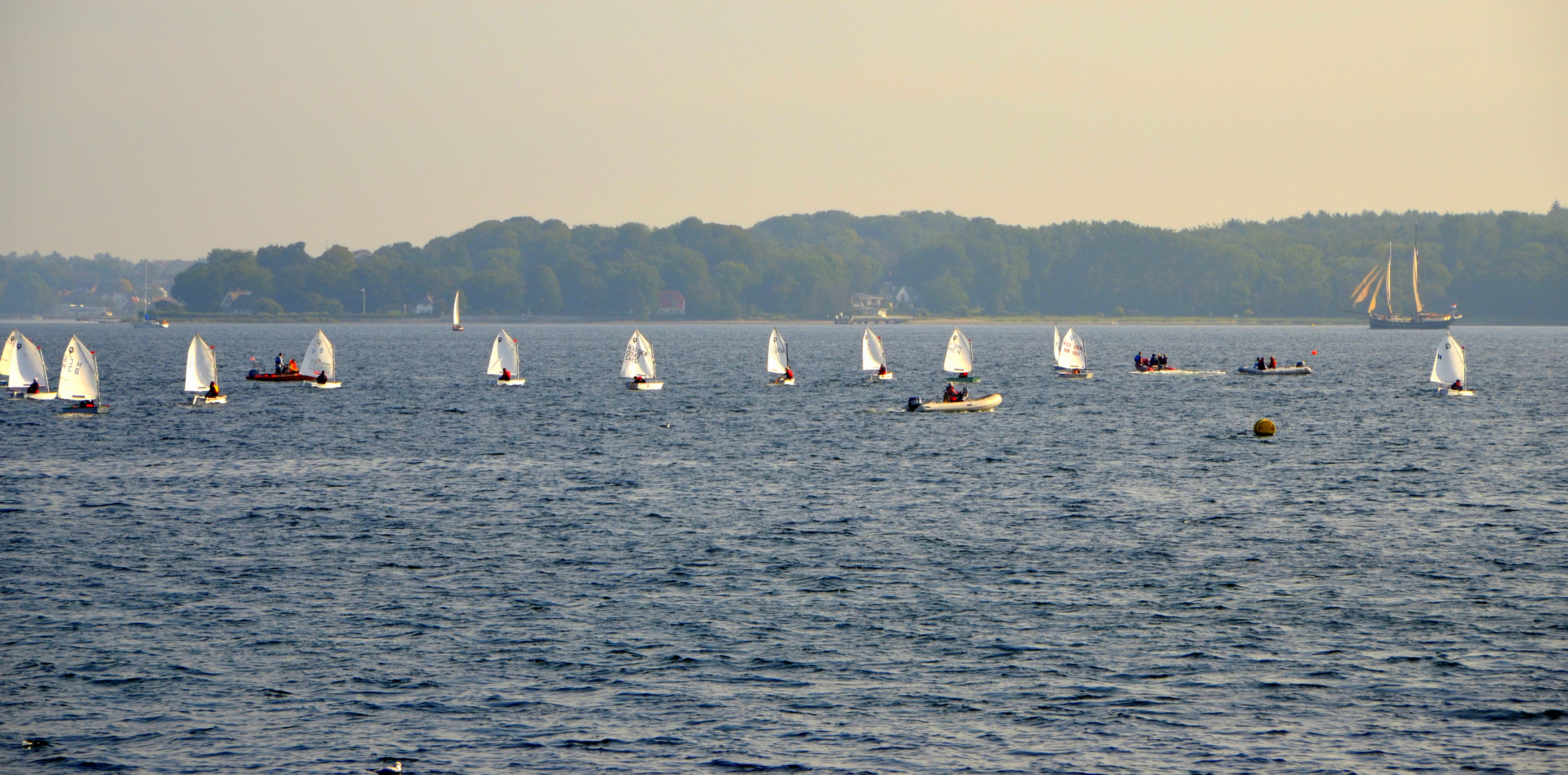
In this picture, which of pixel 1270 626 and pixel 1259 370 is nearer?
pixel 1270 626

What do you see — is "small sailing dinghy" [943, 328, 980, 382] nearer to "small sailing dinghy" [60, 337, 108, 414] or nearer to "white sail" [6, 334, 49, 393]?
"small sailing dinghy" [60, 337, 108, 414]

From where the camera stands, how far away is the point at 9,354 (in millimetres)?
105625

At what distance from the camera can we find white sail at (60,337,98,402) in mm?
93875

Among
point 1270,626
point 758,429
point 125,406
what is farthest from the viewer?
point 125,406

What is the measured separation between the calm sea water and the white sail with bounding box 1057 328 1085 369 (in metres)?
57.5

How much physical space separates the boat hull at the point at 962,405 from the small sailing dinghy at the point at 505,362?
45591 millimetres

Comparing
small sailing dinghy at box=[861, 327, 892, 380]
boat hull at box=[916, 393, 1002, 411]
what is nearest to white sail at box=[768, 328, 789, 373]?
→ small sailing dinghy at box=[861, 327, 892, 380]

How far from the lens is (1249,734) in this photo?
1059 inches

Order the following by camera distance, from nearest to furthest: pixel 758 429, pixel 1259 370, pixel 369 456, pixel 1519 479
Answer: pixel 1519 479 → pixel 369 456 → pixel 758 429 → pixel 1259 370

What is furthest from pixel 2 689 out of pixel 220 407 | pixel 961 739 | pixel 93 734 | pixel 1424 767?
pixel 220 407

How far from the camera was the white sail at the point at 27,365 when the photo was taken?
100 metres

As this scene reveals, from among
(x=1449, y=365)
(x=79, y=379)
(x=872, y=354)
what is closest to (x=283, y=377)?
(x=79, y=379)

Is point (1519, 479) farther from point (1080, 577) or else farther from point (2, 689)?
point (2, 689)

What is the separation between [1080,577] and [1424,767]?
15.6 meters
